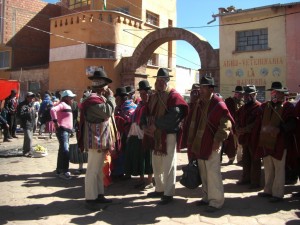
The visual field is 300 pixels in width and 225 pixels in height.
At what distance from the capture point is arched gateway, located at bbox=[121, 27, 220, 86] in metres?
19.5

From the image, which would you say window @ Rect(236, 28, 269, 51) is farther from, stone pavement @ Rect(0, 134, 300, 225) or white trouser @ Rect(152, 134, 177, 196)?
white trouser @ Rect(152, 134, 177, 196)

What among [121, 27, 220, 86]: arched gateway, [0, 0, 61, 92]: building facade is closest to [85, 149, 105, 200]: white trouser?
[121, 27, 220, 86]: arched gateway

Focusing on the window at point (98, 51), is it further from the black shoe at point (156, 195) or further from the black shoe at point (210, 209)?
the black shoe at point (210, 209)

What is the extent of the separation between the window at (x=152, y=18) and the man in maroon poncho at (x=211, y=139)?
2232 centimetres

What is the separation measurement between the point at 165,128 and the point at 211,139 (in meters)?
0.72

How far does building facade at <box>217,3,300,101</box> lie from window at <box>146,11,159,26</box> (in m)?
7.10

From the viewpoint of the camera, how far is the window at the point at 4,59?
2705 centimetres

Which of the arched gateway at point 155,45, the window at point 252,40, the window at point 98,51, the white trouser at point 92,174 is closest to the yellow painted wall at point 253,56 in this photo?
the window at point 252,40

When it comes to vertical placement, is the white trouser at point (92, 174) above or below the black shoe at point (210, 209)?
above

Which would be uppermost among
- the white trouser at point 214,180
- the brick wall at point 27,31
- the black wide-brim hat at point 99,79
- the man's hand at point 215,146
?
the brick wall at point 27,31

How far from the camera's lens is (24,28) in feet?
89.2

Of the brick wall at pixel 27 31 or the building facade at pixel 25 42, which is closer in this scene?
the building facade at pixel 25 42

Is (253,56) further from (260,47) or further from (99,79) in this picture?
(99,79)

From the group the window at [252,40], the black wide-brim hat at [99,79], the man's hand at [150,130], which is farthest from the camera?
the window at [252,40]
